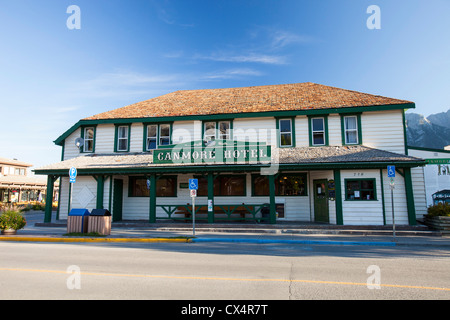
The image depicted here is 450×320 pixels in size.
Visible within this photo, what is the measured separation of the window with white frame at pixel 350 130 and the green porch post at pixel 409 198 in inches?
132

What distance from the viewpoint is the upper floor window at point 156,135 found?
18531mm

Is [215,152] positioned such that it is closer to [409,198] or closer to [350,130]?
[350,130]

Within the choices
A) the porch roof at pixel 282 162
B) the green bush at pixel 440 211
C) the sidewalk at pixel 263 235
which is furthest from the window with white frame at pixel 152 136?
the green bush at pixel 440 211

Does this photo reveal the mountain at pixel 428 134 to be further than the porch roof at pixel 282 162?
Yes

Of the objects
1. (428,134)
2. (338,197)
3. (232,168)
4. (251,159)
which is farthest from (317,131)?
(428,134)

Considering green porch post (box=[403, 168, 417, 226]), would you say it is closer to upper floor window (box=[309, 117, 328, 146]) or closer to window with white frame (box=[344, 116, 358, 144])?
window with white frame (box=[344, 116, 358, 144])

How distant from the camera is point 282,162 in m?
14.7

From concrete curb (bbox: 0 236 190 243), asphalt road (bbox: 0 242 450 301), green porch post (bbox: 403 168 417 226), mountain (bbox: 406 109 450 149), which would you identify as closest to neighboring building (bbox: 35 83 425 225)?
green porch post (bbox: 403 168 417 226)

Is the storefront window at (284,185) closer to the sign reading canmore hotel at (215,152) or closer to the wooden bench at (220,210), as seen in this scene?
the wooden bench at (220,210)

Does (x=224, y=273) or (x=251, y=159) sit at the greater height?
(x=251, y=159)

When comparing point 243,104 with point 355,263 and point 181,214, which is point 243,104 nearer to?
point 181,214

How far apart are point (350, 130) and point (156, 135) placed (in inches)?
469

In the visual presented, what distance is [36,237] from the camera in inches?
492
